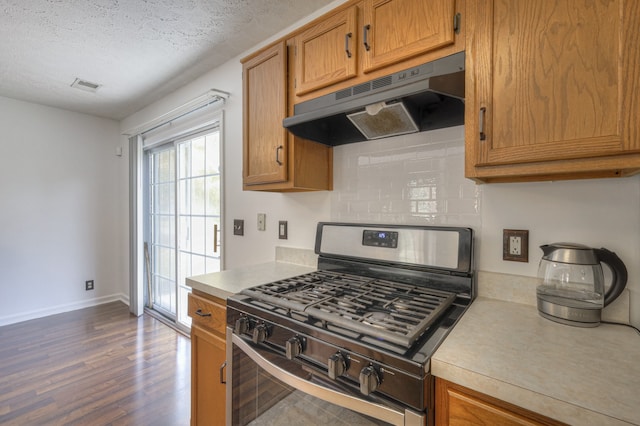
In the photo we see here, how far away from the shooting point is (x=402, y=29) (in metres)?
1.11

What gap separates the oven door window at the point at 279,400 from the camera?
83 cm

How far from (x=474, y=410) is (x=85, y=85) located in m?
3.77

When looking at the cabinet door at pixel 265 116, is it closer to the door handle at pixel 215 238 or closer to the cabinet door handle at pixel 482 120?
the cabinet door handle at pixel 482 120

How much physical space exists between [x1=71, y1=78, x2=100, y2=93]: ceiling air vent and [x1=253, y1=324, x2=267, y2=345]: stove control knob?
303 cm

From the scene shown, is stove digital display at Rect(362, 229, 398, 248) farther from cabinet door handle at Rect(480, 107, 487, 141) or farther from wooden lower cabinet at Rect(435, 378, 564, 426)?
wooden lower cabinet at Rect(435, 378, 564, 426)

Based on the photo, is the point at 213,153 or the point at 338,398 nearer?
the point at 338,398

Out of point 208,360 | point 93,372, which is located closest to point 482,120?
point 208,360


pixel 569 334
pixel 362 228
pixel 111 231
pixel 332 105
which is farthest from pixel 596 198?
pixel 111 231

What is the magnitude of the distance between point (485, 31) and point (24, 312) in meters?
4.77

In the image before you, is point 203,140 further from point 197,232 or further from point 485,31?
point 485,31

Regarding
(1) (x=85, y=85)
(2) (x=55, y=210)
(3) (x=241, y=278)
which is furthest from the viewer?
(2) (x=55, y=210)

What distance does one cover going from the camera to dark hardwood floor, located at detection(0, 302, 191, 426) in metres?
1.80

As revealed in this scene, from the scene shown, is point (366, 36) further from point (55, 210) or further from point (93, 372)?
point (55, 210)

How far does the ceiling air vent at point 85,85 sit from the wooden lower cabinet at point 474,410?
3587 millimetres
